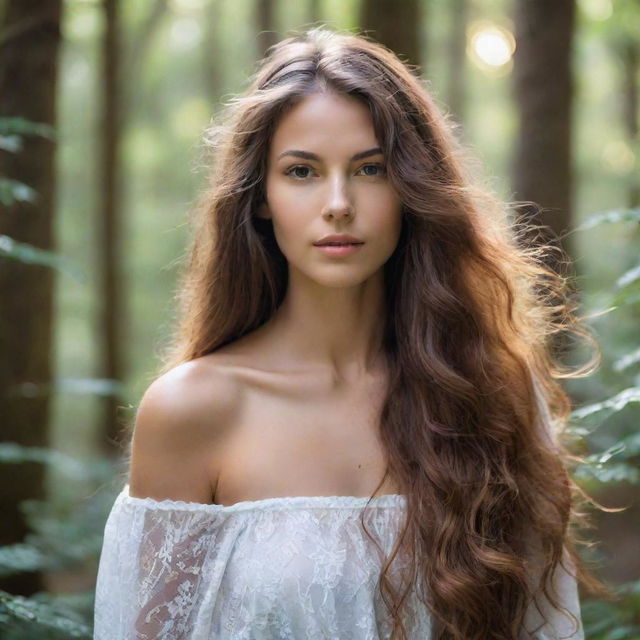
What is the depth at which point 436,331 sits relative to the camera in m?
2.75

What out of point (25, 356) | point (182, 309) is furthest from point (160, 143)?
point (182, 309)

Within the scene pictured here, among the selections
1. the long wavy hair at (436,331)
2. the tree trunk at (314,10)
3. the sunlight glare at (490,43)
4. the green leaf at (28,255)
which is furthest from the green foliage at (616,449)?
the sunlight glare at (490,43)

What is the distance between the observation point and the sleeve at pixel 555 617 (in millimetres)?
2693

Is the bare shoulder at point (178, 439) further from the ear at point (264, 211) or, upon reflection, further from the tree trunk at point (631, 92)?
the tree trunk at point (631, 92)

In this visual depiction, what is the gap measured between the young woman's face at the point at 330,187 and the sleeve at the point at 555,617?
3.57 feet

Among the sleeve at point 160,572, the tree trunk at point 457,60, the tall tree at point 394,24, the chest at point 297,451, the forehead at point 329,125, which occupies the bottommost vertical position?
the sleeve at point 160,572

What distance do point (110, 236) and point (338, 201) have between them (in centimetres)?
819

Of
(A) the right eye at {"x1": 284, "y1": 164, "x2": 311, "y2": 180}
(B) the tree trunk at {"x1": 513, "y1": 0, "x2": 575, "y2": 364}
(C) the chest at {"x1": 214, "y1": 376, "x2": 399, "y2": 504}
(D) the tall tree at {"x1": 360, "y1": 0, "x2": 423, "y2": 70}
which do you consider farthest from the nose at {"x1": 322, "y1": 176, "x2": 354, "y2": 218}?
(B) the tree trunk at {"x1": 513, "y1": 0, "x2": 575, "y2": 364}

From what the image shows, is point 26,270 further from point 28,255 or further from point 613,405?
point 613,405

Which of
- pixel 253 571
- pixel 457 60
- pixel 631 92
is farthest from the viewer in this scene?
pixel 457 60

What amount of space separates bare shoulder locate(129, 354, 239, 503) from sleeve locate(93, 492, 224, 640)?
58 mm

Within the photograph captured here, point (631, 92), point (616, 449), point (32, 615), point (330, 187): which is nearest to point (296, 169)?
point (330, 187)

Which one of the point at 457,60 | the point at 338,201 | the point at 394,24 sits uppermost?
the point at 457,60

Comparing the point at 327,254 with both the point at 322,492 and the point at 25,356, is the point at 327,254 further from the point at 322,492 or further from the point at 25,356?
the point at 25,356
